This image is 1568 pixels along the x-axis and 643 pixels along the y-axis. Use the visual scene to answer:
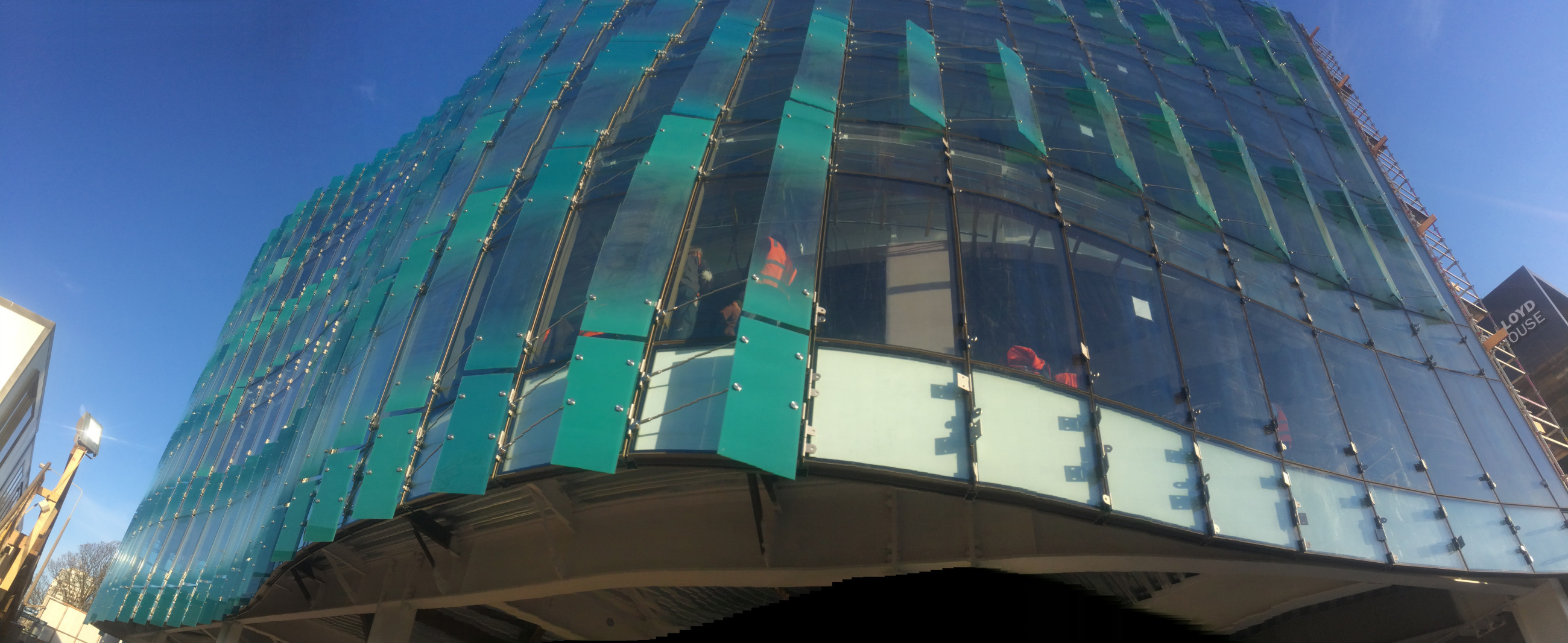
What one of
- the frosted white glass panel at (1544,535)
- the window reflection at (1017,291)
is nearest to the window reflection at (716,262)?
the window reflection at (1017,291)

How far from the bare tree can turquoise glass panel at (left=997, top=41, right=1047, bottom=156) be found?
69346 mm

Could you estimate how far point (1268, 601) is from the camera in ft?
38.4

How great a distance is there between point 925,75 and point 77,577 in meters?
82.7

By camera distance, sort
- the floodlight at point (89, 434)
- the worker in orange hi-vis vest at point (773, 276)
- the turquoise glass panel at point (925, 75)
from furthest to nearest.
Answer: the floodlight at point (89, 434) < the turquoise glass panel at point (925, 75) < the worker in orange hi-vis vest at point (773, 276)

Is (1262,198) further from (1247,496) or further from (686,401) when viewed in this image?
(686,401)

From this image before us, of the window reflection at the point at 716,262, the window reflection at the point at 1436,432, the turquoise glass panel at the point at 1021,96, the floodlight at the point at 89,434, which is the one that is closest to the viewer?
the window reflection at the point at 716,262

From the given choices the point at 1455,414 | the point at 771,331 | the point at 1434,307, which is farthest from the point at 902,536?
the point at 1434,307

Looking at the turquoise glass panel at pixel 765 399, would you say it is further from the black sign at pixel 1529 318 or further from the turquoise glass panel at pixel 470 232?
the black sign at pixel 1529 318

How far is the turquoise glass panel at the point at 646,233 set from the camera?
30.1 feet

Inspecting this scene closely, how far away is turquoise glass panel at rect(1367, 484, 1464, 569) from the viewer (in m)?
10.4

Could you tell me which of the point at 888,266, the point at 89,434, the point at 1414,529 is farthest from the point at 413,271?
the point at 89,434

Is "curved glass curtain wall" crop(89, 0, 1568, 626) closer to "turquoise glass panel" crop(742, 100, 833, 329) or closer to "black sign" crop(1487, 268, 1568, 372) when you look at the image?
"turquoise glass panel" crop(742, 100, 833, 329)

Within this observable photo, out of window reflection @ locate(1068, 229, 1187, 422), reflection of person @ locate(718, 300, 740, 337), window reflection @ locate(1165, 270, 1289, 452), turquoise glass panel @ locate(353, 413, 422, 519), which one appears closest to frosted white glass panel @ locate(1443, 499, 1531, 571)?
window reflection @ locate(1165, 270, 1289, 452)

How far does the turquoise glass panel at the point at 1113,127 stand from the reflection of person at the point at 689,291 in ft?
24.2
